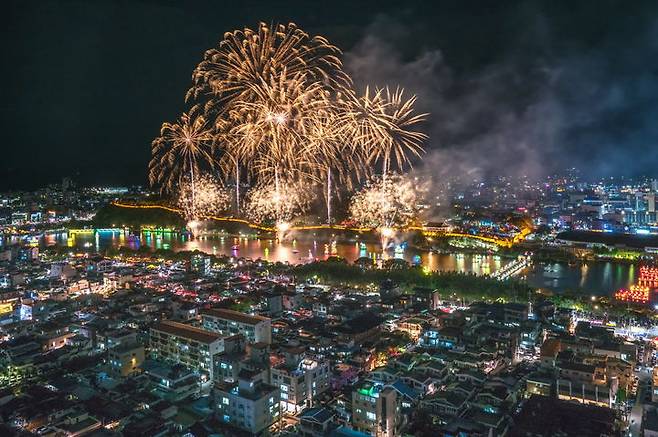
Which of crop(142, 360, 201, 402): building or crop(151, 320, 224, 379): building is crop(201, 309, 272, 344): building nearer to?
crop(151, 320, 224, 379): building

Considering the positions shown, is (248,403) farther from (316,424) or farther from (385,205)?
(385,205)

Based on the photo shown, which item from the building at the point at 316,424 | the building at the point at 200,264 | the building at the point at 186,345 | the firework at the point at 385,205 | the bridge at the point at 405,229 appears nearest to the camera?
the building at the point at 316,424

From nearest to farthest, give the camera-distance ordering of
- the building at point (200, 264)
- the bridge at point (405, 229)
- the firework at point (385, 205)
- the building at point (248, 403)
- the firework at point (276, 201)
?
the building at point (248, 403), the building at point (200, 264), the firework at point (276, 201), the firework at point (385, 205), the bridge at point (405, 229)

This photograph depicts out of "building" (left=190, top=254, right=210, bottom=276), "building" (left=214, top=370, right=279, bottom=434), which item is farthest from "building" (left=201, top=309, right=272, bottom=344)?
"building" (left=190, top=254, right=210, bottom=276)

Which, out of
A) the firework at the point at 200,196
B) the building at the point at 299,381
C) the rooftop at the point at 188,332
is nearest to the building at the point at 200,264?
the firework at the point at 200,196

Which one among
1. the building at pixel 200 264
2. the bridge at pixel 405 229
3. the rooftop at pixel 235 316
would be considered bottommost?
the rooftop at pixel 235 316

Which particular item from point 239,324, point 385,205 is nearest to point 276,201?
point 385,205

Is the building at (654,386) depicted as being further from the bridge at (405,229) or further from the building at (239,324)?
the bridge at (405,229)
